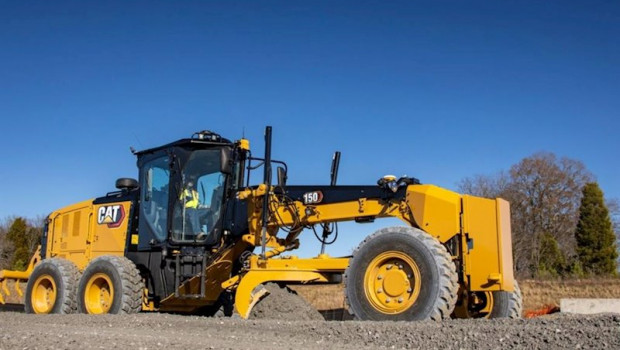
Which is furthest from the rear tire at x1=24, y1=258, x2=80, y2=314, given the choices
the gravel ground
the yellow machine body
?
the gravel ground

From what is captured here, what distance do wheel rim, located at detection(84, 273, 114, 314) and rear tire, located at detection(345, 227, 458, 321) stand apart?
16.3 ft

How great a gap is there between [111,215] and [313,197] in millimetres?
4683

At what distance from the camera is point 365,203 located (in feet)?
29.3

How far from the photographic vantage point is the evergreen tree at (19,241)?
150 feet

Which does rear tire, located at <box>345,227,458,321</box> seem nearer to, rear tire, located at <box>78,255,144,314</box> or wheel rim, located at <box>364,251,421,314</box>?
wheel rim, located at <box>364,251,421,314</box>

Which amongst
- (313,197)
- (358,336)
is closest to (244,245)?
(313,197)

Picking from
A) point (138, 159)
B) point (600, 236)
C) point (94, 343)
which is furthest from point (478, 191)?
point (94, 343)

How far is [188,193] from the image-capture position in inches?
435

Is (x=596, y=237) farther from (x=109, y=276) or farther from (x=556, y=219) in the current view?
(x=109, y=276)

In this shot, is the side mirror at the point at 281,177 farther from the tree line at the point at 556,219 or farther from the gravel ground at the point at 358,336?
the tree line at the point at 556,219

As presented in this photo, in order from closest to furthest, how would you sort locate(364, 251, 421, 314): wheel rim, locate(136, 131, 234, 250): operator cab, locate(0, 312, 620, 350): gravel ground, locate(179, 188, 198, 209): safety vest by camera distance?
1. locate(0, 312, 620, 350): gravel ground
2. locate(364, 251, 421, 314): wheel rim
3. locate(136, 131, 234, 250): operator cab
4. locate(179, 188, 198, 209): safety vest

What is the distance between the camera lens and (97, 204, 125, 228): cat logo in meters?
12.1

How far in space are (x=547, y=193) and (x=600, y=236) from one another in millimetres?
6569

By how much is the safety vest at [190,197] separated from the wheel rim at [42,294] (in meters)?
3.48
